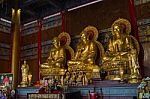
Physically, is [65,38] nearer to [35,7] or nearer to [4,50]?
[35,7]

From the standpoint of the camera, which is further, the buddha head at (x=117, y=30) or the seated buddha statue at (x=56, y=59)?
the seated buddha statue at (x=56, y=59)

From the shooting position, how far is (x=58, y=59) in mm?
5613

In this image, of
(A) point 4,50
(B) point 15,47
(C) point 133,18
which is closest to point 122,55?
(C) point 133,18

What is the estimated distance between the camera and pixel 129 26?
15.8 feet

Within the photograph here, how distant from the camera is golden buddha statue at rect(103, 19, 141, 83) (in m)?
4.12

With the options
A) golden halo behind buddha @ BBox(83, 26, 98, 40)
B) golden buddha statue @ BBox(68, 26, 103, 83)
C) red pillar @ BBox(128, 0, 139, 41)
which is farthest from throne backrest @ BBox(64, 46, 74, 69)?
red pillar @ BBox(128, 0, 139, 41)

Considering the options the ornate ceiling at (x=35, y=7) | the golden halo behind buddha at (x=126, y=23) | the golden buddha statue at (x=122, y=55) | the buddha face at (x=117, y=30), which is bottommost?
the golden buddha statue at (x=122, y=55)

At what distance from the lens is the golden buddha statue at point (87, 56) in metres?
4.80

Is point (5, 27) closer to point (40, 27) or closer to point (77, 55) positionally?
point (40, 27)

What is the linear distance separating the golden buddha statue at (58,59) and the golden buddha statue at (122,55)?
1226 millimetres

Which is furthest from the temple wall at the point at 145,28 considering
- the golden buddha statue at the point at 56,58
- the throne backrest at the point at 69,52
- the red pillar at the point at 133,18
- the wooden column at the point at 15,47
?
the wooden column at the point at 15,47

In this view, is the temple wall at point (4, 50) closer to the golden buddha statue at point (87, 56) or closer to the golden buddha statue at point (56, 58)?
the golden buddha statue at point (56, 58)

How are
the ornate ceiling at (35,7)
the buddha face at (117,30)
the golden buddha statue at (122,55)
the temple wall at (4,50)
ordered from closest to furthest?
the golden buddha statue at (122,55) → the buddha face at (117,30) → the ornate ceiling at (35,7) → the temple wall at (4,50)

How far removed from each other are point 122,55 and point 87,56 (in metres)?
0.93
